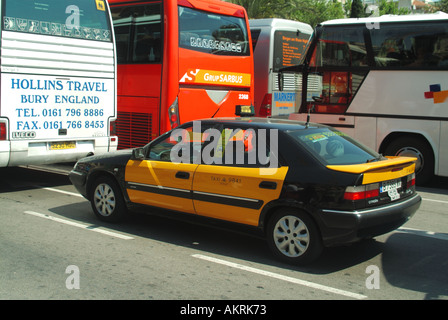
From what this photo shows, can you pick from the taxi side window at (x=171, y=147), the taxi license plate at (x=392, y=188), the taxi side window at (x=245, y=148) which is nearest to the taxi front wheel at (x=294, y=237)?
the taxi side window at (x=245, y=148)

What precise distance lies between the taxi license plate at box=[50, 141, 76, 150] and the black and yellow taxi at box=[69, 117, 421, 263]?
2.71 meters

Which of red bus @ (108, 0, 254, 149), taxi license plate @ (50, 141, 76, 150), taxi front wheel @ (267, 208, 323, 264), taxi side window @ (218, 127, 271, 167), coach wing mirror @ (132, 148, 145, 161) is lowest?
taxi front wheel @ (267, 208, 323, 264)

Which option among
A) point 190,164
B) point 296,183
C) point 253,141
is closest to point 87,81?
point 190,164

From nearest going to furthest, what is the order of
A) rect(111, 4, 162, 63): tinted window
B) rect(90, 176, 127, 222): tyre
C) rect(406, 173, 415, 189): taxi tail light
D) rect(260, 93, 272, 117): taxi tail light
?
rect(406, 173, 415, 189): taxi tail light
rect(90, 176, 127, 222): tyre
rect(111, 4, 162, 63): tinted window
rect(260, 93, 272, 117): taxi tail light

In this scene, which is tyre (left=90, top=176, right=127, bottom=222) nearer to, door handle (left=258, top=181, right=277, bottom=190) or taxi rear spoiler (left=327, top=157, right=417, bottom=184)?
door handle (left=258, top=181, right=277, bottom=190)

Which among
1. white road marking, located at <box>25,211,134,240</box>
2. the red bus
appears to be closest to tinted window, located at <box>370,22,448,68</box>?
the red bus

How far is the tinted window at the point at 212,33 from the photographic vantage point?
10.3 meters

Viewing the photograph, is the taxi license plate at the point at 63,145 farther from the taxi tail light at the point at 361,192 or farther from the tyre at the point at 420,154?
the tyre at the point at 420,154

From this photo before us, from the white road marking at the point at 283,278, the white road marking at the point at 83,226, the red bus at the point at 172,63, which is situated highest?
the red bus at the point at 172,63

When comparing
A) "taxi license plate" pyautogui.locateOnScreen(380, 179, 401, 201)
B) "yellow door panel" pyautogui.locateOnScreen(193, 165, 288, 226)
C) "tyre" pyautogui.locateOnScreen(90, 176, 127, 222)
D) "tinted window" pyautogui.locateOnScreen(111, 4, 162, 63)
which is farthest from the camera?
"tinted window" pyautogui.locateOnScreen(111, 4, 162, 63)

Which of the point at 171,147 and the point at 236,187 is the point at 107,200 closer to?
the point at 171,147

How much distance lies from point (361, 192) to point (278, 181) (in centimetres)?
83

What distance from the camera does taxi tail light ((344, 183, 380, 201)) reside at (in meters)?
5.15

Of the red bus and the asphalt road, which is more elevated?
the red bus
